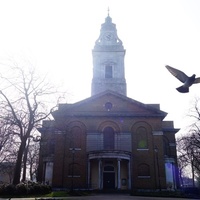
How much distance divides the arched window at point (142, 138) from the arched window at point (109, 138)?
332cm

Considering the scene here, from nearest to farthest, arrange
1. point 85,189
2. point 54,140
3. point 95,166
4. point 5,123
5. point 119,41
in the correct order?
1. point 5,123
2. point 85,189
3. point 95,166
4. point 54,140
5. point 119,41

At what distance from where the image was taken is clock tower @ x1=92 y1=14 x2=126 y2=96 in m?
45.9

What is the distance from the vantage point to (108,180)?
32.1 m

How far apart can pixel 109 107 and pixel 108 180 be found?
9598 millimetres

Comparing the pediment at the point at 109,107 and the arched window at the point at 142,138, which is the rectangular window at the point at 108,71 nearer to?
the pediment at the point at 109,107

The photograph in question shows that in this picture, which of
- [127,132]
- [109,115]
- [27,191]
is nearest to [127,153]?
[127,132]

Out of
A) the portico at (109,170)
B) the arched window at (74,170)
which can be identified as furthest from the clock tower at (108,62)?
the arched window at (74,170)

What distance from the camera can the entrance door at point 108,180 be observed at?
104 feet

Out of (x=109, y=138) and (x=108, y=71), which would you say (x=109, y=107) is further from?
(x=108, y=71)

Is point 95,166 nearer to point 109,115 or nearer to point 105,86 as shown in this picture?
point 109,115

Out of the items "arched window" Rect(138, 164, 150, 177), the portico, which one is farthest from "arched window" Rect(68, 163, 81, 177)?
"arched window" Rect(138, 164, 150, 177)

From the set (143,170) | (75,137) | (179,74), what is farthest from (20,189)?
(179,74)

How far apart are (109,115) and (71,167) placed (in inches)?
323

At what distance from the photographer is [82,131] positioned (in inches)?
1330
